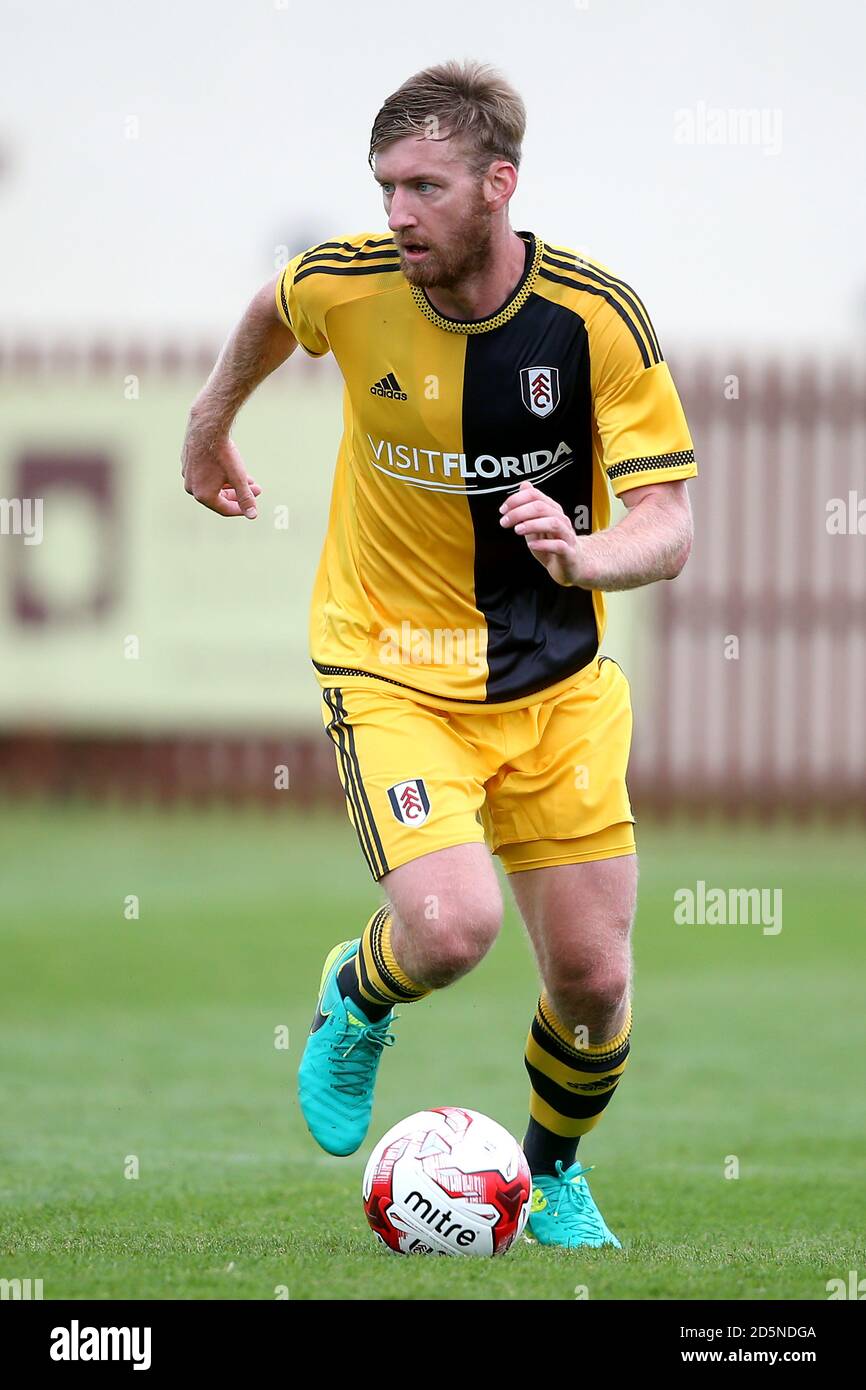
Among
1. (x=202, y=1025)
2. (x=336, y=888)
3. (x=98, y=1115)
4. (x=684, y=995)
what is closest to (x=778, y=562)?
(x=336, y=888)

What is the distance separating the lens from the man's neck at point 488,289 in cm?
516

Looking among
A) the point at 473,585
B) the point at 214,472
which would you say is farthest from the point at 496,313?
the point at 214,472

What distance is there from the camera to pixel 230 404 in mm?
5617

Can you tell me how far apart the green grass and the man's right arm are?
80.7 inches

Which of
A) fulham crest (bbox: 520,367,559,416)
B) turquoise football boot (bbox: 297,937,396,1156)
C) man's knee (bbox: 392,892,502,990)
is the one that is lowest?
turquoise football boot (bbox: 297,937,396,1156)

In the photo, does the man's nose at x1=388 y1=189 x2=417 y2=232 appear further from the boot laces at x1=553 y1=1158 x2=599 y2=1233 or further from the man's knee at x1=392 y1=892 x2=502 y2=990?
the boot laces at x1=553 y1=1158 x2=599 y2=1233

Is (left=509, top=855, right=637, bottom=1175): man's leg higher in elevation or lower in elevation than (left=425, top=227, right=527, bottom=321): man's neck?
lower

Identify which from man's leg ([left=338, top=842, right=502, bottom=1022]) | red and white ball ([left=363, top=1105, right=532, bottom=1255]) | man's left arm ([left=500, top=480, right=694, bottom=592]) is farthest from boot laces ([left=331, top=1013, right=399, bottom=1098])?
man's left arm ([left=500, top=480, right=694, bottom=592])

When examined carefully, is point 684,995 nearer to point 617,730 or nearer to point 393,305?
point 617,730

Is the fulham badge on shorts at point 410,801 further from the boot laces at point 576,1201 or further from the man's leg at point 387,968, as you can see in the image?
the boot laces at point 576,1201

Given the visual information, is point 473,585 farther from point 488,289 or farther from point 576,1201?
point 576,1201

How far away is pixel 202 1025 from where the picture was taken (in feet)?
31.3

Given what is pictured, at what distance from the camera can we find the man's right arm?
5.58 meters

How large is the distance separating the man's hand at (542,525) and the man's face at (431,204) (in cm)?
76
